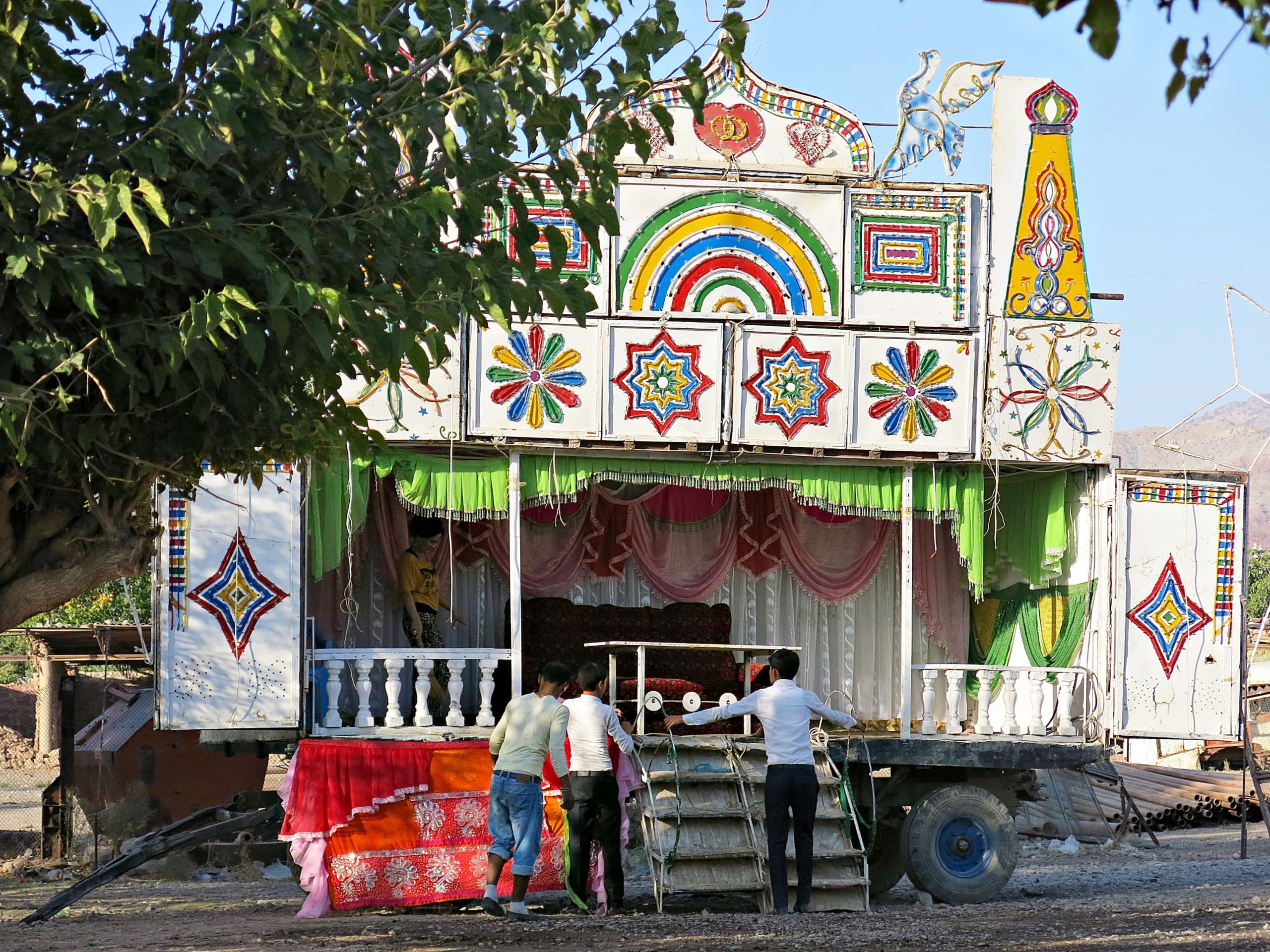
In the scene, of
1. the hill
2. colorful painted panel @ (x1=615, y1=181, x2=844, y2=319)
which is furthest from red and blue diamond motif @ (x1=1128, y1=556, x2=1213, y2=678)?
the hill

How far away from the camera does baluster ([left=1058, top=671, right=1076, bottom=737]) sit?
35.3 ft

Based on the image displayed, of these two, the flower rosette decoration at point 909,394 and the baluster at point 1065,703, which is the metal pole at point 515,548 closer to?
the flower rosette decoration at point 909,394

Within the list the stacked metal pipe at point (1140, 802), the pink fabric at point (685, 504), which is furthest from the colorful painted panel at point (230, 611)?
the stacked metal pipe at point (1140, 802)

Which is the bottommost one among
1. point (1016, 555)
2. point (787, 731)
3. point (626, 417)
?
point (787, 731)

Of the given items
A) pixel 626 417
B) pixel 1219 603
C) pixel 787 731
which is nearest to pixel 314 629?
pixel 626 417

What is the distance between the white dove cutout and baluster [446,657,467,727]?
180 inches

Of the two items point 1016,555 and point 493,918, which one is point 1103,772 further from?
point 493,918

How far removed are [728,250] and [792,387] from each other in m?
1.07

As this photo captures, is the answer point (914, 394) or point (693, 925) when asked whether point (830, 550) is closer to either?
point (914, 394)

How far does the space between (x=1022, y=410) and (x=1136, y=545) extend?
1233 millimetres

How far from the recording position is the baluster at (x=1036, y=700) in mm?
10695

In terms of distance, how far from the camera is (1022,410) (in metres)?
11.1

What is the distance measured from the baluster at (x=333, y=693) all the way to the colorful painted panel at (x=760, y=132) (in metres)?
4.04

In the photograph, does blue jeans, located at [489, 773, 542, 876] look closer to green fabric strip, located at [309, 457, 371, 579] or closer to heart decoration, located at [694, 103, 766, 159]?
green fabric strip, located at [309, 457, 371, 579]
